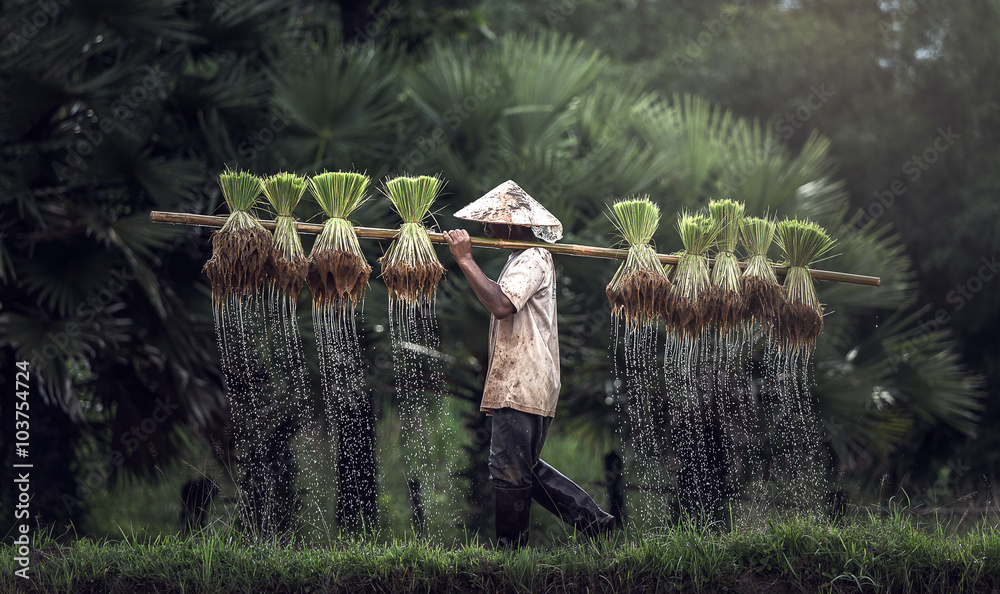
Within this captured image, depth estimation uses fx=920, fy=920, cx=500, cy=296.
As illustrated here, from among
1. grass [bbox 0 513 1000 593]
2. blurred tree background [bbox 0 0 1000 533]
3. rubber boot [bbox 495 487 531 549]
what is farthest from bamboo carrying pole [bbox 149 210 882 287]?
blurred tree background [bbox 0 0 1000 533]

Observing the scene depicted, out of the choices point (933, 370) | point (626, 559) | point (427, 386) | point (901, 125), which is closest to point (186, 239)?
point (427, 386)

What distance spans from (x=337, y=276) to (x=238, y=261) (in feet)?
1.58

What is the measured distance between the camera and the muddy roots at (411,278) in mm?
4559

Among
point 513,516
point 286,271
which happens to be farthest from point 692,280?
point 286,271

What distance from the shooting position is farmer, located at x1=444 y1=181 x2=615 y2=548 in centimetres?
434

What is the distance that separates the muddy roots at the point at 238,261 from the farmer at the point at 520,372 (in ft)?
3.00

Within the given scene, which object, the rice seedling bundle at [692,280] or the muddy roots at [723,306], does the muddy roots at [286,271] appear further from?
the muddy roots at [723,306]

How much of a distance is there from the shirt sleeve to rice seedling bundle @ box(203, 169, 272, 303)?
120cm

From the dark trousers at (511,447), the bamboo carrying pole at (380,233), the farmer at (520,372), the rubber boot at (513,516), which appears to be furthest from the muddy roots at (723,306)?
the rubber boot at (513,516)

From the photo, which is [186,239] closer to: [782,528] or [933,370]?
[782,528]

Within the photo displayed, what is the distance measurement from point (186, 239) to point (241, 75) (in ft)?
4.74

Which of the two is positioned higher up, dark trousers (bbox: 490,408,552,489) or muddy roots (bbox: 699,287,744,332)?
muddy roots (bbox: 699,287,744,332)

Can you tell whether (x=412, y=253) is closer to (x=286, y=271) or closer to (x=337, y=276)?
(x=337, y=276)

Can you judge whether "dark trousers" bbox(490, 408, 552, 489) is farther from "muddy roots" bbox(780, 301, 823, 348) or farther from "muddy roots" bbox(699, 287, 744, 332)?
"muddy roots" bbox(780, 301, 823, 348)
